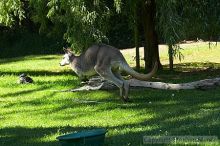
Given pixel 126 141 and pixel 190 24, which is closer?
pixel 126 141

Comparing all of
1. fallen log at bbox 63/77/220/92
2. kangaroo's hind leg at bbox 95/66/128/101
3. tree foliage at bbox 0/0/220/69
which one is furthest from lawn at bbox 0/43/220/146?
tree foliage at bbox 0/0/220/69

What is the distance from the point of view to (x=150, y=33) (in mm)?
18719

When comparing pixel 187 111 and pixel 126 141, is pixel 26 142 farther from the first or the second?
pixel 187 111

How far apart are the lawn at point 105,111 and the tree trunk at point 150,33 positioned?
629 mm

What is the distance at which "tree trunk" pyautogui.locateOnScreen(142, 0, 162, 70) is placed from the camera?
18125mm

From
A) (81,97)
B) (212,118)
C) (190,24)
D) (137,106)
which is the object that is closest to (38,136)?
(212,118)

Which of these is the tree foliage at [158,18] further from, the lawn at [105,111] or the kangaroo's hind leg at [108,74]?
the kangaroo's hind leg at [108,74]

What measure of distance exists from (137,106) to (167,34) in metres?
2.25

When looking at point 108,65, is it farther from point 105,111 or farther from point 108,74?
point 105,111

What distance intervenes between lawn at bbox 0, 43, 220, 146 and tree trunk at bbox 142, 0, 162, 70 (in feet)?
2.06

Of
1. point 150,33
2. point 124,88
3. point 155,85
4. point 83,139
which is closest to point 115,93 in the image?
point 155,85

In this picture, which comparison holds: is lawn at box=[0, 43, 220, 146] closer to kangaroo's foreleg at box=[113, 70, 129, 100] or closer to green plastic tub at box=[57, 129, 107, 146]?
kangaroo's foreleg at box=[113, 70, 129, 100]

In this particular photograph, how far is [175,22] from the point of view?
1373cm

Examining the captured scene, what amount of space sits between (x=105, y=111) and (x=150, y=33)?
7.24 metres
